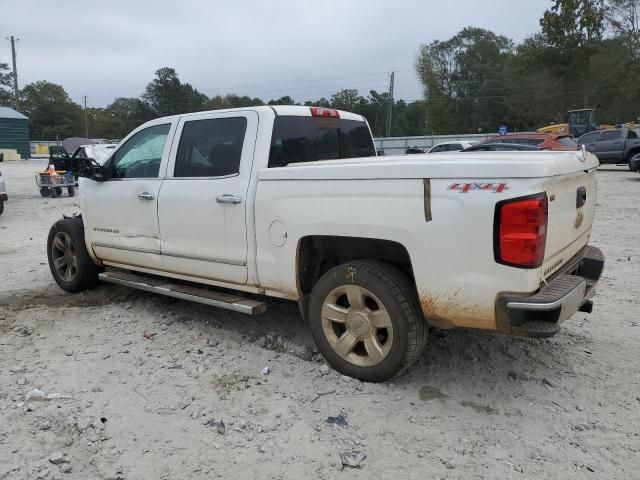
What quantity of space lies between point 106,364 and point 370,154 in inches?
119

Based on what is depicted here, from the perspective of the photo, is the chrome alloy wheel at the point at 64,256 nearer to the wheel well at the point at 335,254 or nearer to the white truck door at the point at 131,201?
the white truck door at the point at 131,201

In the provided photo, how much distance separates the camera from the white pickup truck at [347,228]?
287cm

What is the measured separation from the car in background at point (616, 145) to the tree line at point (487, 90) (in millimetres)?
21747

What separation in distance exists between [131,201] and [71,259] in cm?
143

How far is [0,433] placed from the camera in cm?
301

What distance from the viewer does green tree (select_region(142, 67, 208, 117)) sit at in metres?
82.9

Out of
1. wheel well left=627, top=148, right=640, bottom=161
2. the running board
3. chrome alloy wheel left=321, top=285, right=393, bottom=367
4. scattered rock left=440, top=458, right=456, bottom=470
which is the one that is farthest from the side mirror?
wheel well left=627, top=148, right=640, bottom=161

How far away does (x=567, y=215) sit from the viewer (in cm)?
328

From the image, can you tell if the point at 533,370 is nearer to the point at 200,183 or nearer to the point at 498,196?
the point at 498,196

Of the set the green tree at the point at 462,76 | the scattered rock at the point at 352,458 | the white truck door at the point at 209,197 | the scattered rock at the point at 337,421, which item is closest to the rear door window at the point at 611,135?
the white truck door at the point at 209,197

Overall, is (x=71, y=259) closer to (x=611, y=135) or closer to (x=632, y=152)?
(x=632, y=152)

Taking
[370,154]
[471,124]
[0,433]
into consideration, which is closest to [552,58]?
[471,124]

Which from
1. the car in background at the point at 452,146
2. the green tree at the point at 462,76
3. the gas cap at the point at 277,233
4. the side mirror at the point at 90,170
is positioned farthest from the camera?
the green tree at the point at 462,76

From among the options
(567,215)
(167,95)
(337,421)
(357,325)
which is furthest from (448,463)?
(167,95)
